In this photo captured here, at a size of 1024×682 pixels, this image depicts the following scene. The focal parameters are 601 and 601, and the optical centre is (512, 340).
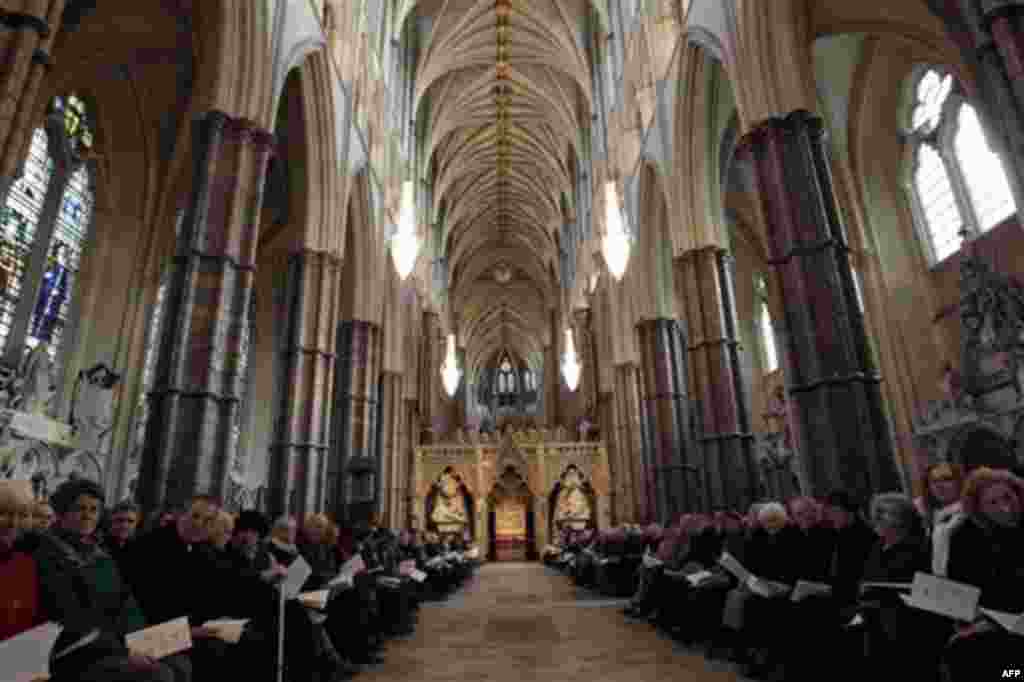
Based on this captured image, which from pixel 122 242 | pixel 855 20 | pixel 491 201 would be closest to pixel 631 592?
pixel 855 20

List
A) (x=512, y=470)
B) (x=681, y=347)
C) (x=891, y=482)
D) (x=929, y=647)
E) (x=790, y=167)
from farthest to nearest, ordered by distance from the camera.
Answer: (x=512, y=470)
(x=681, y=347)
(x=790, y=167)
(x=891, y=482)
(x=929, y=647)

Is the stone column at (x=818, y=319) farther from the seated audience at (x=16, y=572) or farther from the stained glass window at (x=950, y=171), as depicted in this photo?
the seated audience at (x=16, y=572)

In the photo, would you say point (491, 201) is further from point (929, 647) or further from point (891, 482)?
point (929, 647)

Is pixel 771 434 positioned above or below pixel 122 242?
below

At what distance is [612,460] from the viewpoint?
21.9 m

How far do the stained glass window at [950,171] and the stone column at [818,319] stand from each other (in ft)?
19.0

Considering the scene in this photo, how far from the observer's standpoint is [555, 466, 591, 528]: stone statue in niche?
76.4ft

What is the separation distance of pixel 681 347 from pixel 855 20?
26.9ft

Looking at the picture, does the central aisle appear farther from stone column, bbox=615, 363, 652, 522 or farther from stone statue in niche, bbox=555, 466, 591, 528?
stone statue in niche, bbox=555, 466, 591, 528

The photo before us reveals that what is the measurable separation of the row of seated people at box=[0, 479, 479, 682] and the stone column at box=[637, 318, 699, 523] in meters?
9.40

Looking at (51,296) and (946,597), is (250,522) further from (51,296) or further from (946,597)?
(51,296)

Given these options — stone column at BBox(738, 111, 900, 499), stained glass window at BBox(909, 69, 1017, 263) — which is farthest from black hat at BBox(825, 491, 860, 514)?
stained glass window at BBox(909, 69, 1017, 263)

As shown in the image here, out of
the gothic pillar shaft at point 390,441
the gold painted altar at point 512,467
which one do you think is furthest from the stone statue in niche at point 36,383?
the gold painted altar at point 512,467

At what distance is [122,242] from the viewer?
44.6ft
